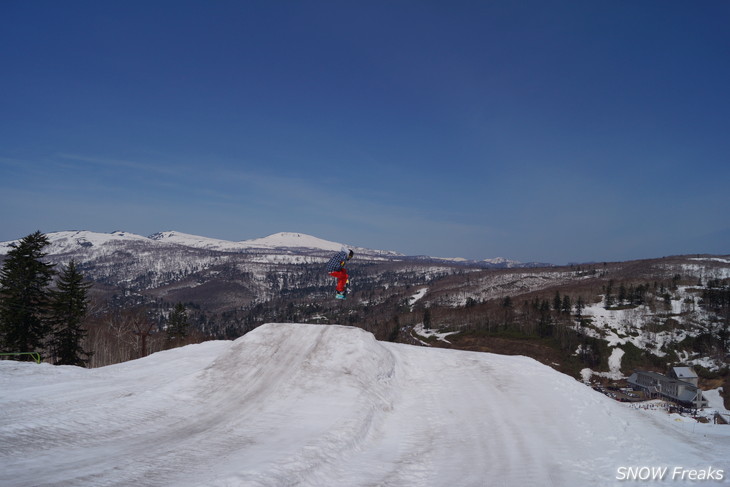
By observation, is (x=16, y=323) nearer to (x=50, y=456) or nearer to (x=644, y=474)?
(x=50, y=456)

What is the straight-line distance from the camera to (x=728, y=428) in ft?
55.1

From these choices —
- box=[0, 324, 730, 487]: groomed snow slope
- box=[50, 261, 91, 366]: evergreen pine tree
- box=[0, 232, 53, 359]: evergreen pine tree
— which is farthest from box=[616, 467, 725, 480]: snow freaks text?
box=[0, 232, 53, 359]: evergreen pine tree

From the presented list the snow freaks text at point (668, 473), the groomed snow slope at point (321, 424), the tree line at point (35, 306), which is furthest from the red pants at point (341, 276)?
the tree line at point (35, 306)

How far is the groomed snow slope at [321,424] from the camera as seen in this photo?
847cm

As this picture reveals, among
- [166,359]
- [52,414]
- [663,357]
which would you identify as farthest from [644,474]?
[663,357]

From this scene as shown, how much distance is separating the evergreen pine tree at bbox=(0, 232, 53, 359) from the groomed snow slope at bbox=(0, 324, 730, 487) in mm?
17979

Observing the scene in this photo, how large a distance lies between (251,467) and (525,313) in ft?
672

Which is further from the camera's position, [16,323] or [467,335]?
[467,335]

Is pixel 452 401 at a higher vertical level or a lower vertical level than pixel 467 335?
higher

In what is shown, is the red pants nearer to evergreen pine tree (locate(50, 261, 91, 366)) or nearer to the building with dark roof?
evergreen pine tree (locate(50, 261, 91, 366))

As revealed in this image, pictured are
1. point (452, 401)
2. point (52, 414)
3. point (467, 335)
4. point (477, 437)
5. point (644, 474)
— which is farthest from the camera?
point (467, 335)

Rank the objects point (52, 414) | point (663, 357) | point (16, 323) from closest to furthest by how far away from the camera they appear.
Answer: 1. point (52, 414)
2. point (16, 323)
3. point (663, 357)

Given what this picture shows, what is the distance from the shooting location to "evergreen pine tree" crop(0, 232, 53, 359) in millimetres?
29359

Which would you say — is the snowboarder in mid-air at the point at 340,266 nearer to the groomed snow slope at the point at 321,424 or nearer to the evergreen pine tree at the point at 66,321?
the groomed snow slope at the point at 321,424
